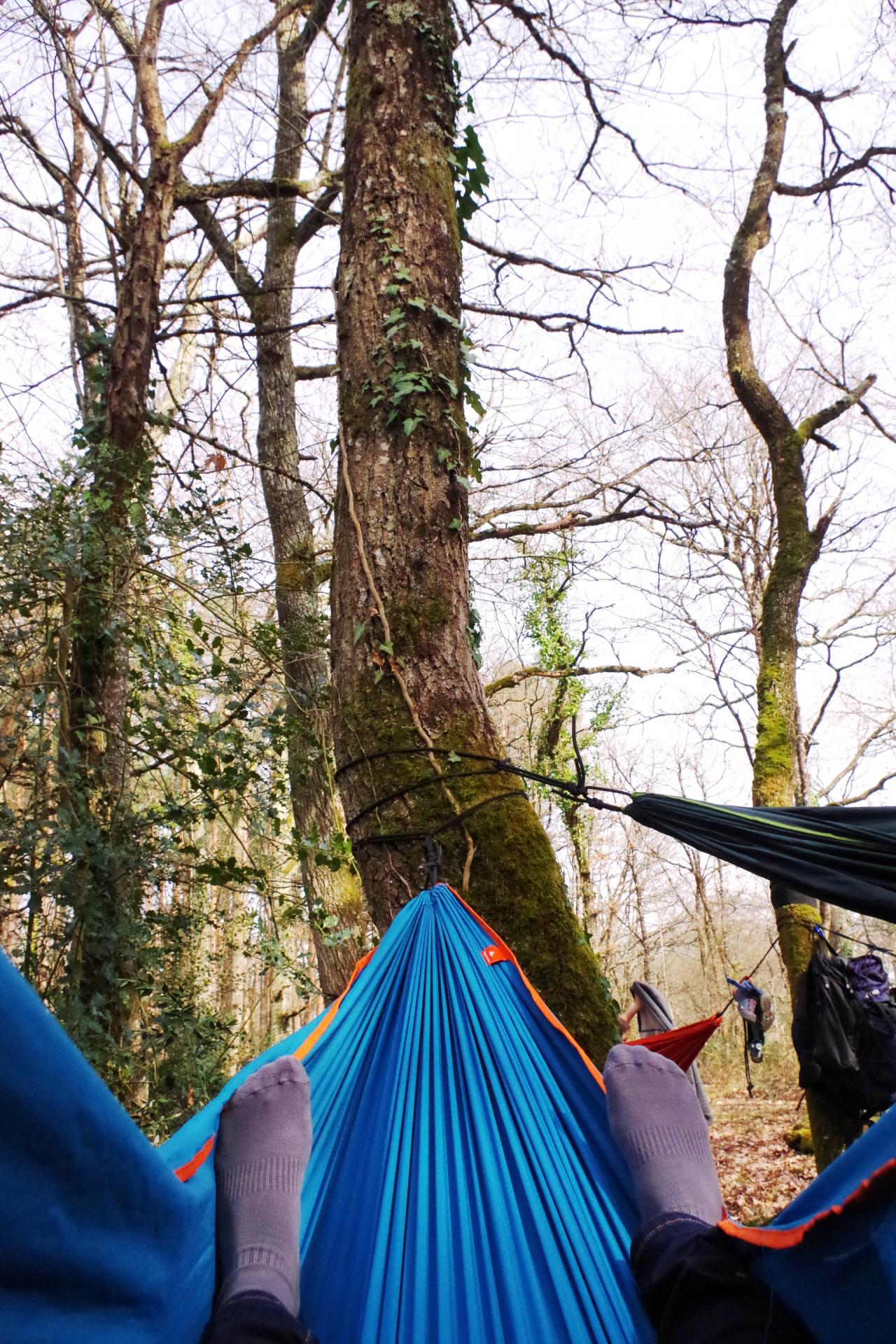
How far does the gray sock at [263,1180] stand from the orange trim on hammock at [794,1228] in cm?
41

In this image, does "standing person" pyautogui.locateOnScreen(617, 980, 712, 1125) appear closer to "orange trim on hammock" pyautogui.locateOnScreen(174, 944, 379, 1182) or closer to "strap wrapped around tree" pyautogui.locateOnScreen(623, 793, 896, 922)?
"strap wrapped around tree" pyautogui.locateOnScreen(623, 793, 896, 922)

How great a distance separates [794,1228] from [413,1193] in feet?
1.29

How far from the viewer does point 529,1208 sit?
86cm

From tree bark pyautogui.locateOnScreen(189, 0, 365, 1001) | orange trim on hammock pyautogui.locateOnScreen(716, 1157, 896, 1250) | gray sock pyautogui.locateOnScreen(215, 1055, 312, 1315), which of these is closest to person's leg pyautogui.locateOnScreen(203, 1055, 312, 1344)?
gray sock pyautogui.locateOnScreen(215, 1055, 312, 1315)

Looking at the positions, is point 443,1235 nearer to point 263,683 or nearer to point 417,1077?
point 417,1077

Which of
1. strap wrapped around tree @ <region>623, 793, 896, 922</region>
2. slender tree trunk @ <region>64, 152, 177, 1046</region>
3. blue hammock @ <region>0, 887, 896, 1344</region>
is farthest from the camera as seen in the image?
Answer: slender tree trunk @ <region>64, 152, 177, 1046</region>

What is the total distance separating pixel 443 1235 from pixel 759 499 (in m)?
6.05

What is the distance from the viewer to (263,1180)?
875 millimetres

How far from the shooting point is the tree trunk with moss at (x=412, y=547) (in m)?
1.30

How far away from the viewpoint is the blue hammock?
49 centimetres

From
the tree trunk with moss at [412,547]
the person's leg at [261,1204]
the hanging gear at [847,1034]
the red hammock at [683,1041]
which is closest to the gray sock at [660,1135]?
the tree trunk with moss at [412,547]

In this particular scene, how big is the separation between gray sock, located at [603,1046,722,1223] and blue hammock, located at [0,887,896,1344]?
26 millimetres

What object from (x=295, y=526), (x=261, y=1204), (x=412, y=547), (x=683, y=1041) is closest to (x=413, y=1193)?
(x=261, y=1204)

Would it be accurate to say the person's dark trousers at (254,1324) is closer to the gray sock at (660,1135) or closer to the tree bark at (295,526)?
the gray sock at (660,1135)
